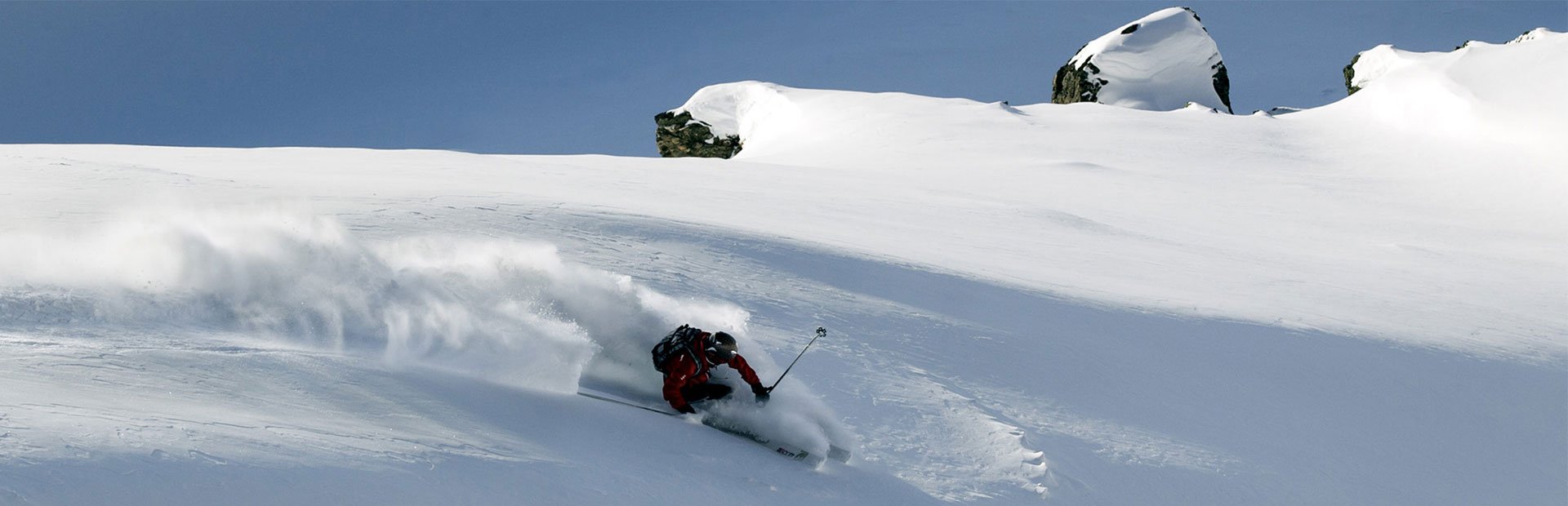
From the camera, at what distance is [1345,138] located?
121 feet

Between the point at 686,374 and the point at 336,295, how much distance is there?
293 centimetres

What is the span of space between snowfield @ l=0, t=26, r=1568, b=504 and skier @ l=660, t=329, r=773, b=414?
19 cm

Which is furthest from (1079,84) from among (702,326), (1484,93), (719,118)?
(702,326)

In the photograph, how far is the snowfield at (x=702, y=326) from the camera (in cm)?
689

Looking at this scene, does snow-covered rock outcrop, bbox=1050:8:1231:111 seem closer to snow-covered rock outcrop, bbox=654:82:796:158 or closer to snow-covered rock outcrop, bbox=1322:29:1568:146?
snow-covered rock outcrop, bbox=1322:29:1568:146

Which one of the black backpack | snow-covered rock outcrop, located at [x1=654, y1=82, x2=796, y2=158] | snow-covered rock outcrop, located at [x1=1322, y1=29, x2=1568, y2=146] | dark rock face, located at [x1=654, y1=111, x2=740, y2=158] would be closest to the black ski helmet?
the black backpack

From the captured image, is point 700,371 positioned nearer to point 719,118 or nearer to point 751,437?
point 751,437

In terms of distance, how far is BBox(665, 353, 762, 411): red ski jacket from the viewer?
27.4 feet

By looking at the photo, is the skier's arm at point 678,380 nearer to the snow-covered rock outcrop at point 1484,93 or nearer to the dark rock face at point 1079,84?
the snow-covered rock outcrop at point 1484,93

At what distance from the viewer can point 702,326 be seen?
10.1 m

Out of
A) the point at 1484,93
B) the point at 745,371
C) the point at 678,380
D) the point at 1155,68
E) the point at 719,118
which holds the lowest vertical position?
the point at 678,380

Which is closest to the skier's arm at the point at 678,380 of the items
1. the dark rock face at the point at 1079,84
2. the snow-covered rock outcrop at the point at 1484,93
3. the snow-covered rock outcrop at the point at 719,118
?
the snow-covered rock outcrop at the point at 1484,93

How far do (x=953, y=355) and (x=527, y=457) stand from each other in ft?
15.6

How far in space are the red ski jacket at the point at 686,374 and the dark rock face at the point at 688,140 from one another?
44322 millimetres
